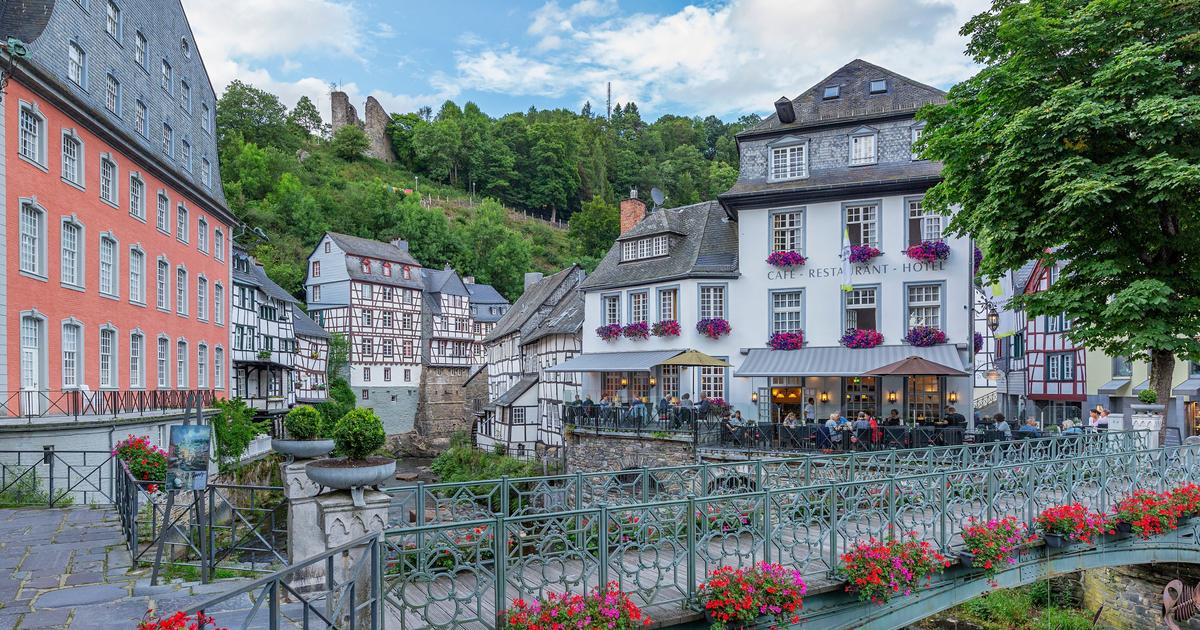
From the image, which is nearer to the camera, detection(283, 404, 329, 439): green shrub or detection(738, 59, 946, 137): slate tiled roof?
detection(283, 404, 329, 439): green shrub

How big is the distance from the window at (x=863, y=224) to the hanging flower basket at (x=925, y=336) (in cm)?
306

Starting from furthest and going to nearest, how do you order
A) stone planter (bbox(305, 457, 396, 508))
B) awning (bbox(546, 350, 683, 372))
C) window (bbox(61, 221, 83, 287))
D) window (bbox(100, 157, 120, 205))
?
awning (bbox(546, 350, 683, 372)), window (bbox(100, 157, 120, 205)), window (bbox(61, 221, 83, 287)), stone planter (bbox(305, 457, 396, 508))

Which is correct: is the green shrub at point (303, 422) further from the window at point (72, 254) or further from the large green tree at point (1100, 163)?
the window at point (72, 254)

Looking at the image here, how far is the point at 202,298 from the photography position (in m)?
30.6

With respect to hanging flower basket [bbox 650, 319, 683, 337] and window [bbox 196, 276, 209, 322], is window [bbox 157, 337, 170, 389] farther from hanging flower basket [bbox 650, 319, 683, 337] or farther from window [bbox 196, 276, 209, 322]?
hanging flower basket [bbox 650, 319, 683, 337]

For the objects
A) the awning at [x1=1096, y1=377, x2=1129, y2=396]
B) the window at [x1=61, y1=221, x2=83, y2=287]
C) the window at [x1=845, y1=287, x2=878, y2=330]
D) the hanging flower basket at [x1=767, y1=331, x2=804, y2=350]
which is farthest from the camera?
the awning at [x1=1096, y1=377, x2=1129, y2=396]

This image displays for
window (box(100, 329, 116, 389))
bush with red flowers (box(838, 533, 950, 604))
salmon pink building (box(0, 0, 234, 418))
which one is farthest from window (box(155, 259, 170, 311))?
bush with red flowers (box(838, 533, 950, 604))

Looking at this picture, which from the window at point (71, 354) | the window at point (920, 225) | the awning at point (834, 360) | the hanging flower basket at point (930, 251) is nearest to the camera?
the window at point (71, 354)

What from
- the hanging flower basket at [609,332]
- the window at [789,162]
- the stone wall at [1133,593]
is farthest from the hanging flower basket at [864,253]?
the stone wall at [1133,593]

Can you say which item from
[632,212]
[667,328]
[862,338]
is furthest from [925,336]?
[632,212]

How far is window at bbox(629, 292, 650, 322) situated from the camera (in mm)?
28328

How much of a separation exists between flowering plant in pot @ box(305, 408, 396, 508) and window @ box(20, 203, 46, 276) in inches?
600

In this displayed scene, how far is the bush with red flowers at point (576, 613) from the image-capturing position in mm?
6828

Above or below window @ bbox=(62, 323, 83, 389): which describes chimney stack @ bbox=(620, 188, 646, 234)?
above
